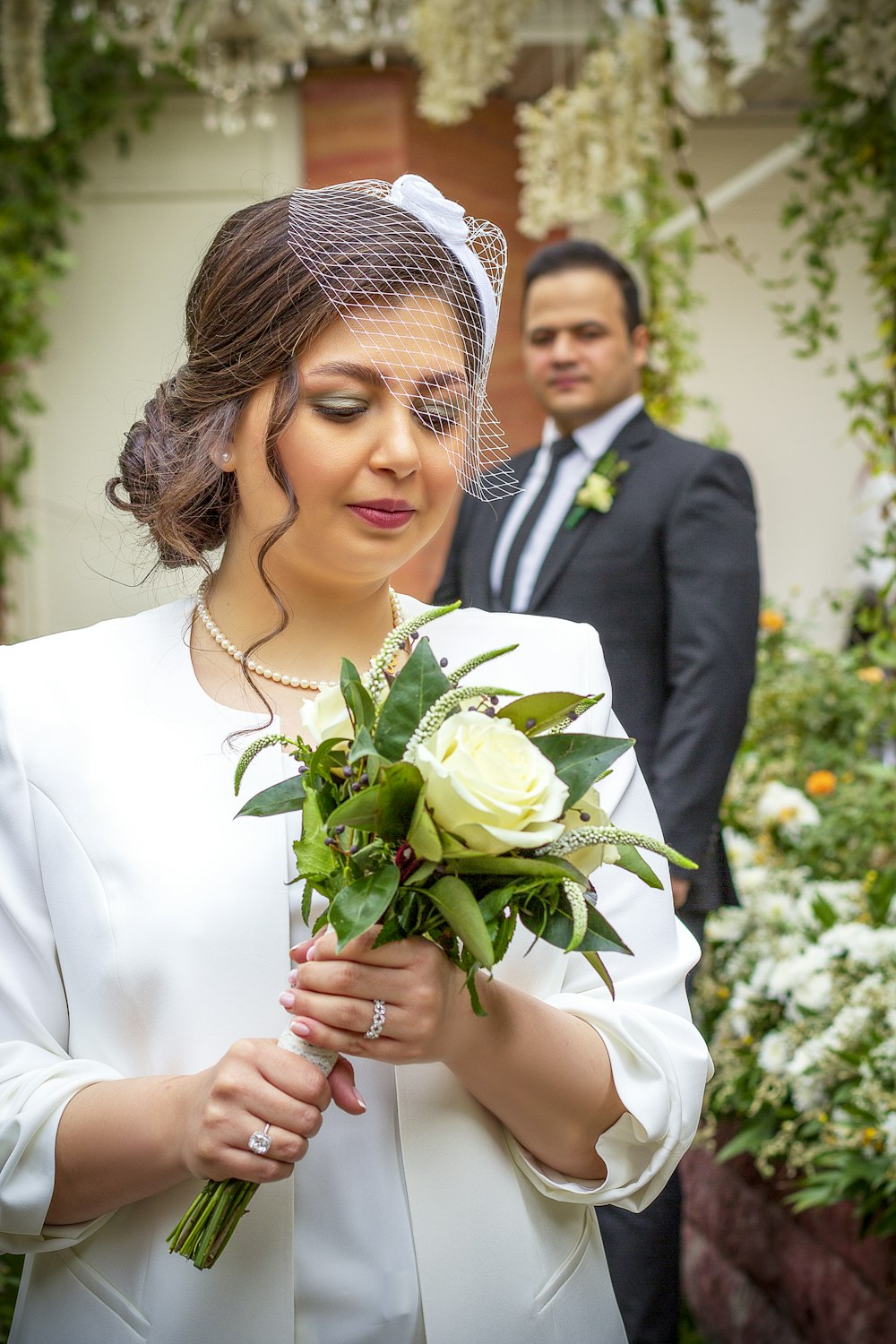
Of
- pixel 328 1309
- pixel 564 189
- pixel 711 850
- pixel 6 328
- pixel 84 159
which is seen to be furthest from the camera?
pixel 84 159

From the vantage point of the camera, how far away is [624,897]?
1475 millimetres

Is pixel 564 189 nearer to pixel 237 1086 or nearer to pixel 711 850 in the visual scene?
pixel 711 850

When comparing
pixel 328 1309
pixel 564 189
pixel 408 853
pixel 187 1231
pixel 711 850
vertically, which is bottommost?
pixel 711 850

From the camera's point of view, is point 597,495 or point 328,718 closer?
point 328,718

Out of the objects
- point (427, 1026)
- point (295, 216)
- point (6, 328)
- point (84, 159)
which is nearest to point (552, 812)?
point (427, 1026)

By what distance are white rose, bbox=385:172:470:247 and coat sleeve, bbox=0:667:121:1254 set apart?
0.73m

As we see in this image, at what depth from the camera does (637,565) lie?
9.78ft

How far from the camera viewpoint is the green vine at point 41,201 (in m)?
6.09

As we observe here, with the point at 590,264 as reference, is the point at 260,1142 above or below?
below

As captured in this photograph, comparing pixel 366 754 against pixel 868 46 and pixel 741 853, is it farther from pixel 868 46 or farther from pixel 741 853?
pixel 868 46

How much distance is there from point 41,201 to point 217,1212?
6.14 m

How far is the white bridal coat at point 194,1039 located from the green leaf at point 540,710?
1.08ft

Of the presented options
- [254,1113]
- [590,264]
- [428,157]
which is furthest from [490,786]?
[428,157]

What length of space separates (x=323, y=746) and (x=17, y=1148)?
53 cm
